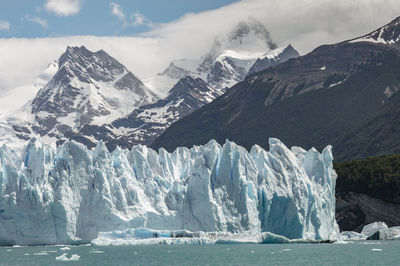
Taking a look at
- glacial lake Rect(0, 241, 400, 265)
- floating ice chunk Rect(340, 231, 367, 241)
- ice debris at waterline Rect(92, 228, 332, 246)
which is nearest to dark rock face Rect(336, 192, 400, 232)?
floating ice chunk Rect(340, 231, 367, 241)

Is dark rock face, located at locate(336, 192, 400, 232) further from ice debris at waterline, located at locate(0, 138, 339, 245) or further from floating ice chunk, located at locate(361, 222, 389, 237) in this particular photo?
ice debris at waterline, located at locate(0, 138, 339, 245)

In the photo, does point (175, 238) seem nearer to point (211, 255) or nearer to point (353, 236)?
point (211, 255)

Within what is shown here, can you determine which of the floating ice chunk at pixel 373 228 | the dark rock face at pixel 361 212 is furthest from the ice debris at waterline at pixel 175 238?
the dark rock face at pixel 361 212

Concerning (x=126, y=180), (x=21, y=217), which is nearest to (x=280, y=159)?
(x=126, y=180)

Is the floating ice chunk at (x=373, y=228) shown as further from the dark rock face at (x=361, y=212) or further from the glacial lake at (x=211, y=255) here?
the glacial lake at (x=211, y=255)

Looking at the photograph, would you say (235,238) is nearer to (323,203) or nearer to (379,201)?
(323,203)
